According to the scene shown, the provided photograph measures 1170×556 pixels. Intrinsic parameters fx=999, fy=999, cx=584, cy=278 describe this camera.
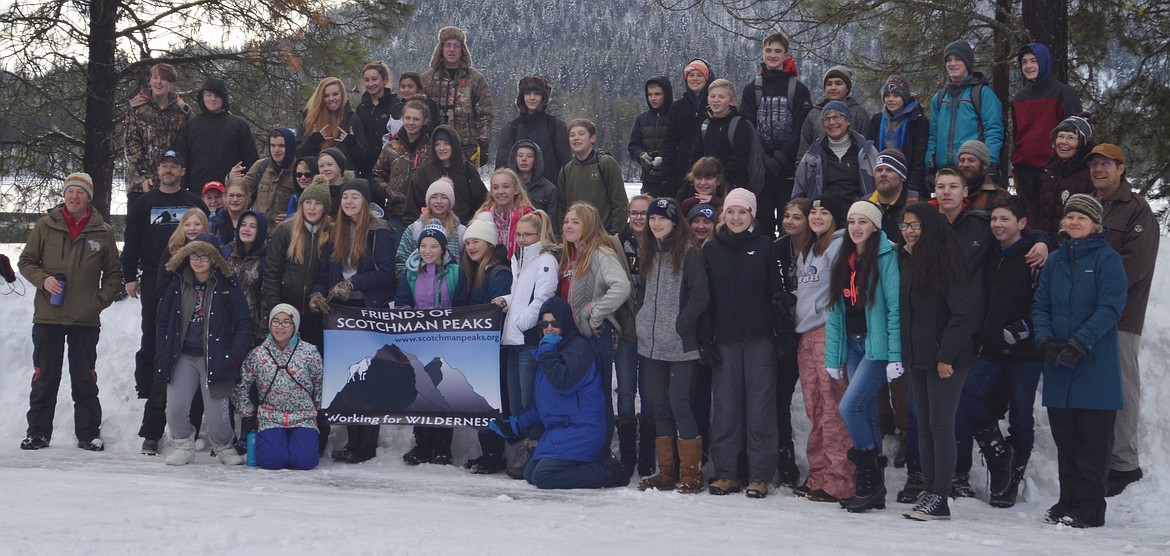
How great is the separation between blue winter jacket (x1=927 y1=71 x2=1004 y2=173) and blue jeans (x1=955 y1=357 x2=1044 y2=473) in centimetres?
203

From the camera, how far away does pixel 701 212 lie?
8.16m

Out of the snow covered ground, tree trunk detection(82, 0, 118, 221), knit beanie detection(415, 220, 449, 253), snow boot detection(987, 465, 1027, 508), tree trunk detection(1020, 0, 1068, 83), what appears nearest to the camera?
the snow covered ground

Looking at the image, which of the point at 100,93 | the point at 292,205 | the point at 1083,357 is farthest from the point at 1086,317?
the point at 100,93

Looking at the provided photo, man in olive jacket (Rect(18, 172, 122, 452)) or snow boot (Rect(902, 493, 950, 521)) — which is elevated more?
man in olive jacket (Rect(18, 172, 122, 452))

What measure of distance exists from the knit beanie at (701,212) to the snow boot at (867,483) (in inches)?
88.1

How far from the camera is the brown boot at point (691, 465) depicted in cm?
751

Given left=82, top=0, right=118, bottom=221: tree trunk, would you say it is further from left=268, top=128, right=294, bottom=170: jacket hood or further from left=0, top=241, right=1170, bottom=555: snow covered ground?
left=0, top=241, right=1170, bottom=555: snow covered ground

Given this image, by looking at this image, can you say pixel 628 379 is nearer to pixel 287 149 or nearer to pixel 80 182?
pixel 287 149

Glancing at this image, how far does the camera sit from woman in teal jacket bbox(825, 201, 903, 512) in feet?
22.2

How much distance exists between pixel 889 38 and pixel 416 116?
273 inches

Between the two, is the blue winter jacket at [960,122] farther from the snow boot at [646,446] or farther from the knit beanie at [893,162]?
the snow boot at [646,446]

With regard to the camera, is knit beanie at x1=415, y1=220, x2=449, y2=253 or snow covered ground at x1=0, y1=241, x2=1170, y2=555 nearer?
snow covered ground at x1=0, y1=241, x2=1170, y2=555

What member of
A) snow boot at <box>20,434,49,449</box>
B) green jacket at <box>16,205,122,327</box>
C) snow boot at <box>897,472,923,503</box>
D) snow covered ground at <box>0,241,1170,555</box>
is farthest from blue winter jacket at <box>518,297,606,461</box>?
snow boot at <box>20,434,49,449</box>

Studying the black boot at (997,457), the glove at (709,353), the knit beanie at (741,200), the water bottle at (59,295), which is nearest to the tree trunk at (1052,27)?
the knit beanie at (741,200)
